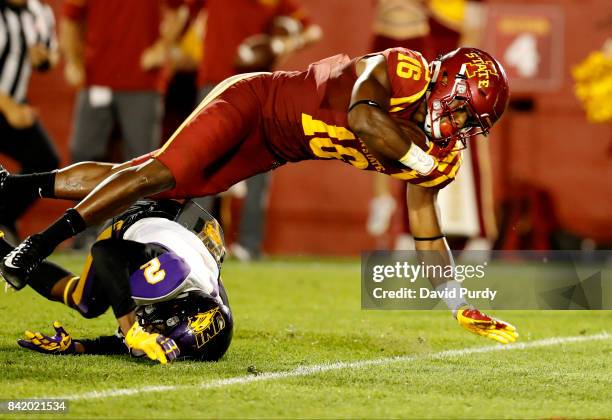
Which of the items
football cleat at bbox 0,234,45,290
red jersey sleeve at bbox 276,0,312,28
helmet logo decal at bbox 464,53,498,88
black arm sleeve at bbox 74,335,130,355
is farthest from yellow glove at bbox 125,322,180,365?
red jersey sleeve at bbox 276,0,312,28

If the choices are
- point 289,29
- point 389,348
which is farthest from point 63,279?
point 289,29

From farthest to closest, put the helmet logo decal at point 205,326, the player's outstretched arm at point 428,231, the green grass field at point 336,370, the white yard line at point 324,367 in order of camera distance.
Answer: the player's outstretched arm at point 428,231 → the helmet logo decal at point 205,326 → the white yard line at point 324,367 → the green grass field at point 336,370

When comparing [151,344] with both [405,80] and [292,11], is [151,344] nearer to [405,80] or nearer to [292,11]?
[405,80]

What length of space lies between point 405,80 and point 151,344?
55.9 inches

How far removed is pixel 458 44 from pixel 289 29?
1722 mm

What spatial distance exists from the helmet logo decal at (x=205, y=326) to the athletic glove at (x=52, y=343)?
49 cm

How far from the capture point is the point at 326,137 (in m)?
4.86

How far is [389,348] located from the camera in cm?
498

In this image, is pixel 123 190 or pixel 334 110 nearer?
pixel 123 190

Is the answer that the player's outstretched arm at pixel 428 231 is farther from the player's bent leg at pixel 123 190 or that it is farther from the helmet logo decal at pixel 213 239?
the player's bent leg at pixel 123 190

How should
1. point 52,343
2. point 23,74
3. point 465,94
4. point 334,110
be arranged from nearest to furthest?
point 52,343 < point 465,94 < point 334,110 < point 23,74

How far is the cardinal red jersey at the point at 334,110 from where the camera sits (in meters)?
4.66

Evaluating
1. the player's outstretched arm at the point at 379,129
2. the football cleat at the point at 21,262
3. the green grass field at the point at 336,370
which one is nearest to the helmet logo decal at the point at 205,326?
the green grass field at the point at 336,370

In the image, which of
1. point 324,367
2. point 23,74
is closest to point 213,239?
point 324,367
